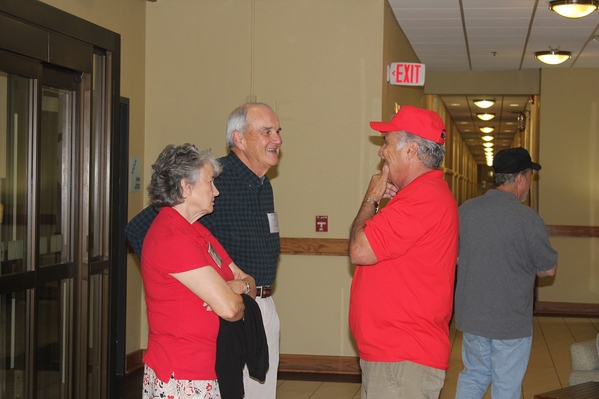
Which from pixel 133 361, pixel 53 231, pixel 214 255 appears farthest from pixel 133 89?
pixel 214 255

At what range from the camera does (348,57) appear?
6461 mm

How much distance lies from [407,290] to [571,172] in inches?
328

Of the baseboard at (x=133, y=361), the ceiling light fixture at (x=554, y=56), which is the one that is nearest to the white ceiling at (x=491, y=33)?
the ceiling light fixture at (x=554, y=56)

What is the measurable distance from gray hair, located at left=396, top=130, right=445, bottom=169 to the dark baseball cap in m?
1.27

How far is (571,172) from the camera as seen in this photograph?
1009 centimetres

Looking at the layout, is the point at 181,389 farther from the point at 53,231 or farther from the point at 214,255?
the point at 53,231

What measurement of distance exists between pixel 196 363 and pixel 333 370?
13.5 ft

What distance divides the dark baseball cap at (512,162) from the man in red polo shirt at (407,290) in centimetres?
136

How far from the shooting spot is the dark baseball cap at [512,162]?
12.7ft

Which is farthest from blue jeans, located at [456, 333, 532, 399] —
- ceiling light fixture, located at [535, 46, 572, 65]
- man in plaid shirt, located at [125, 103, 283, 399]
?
ceiling light fixture, located at [535, 46, 572, 65]

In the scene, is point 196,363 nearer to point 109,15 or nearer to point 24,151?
point 24,151

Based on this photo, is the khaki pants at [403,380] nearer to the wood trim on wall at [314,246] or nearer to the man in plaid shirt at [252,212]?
the man in plaid shirt at [252,212]

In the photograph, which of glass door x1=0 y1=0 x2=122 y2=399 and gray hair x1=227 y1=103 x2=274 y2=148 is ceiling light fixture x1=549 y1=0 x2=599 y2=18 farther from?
gray hair x1=227 y1=103 x2=274 y2=148

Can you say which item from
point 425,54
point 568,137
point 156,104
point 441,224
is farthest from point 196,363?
point 568,137
